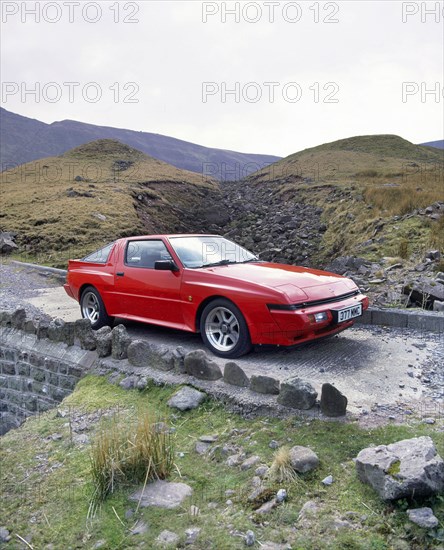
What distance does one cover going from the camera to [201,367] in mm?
5371

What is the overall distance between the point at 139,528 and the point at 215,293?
319 centimetres

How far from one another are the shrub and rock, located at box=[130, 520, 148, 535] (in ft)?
1.10

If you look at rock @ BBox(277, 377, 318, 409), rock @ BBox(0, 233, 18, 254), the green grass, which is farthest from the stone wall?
rock @ BBox(0, 233, 18, 254)

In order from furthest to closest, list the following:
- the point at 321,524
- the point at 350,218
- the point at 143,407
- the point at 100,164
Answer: the point at 100,164, the point at 350,218, the point at 143,407, the point at 321,524

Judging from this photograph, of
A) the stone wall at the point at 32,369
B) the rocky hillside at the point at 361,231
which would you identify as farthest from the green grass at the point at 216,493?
the rocky hillside at the point at 361,231

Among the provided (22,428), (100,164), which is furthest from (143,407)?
(100,164)

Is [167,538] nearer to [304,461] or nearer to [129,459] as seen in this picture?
[129,459]

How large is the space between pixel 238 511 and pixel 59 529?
119 centimetres

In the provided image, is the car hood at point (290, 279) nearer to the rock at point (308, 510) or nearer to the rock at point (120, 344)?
the rock at point (120, 344)

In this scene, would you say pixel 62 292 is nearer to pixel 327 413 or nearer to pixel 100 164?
pixel 327 413

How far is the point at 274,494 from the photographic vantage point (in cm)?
344

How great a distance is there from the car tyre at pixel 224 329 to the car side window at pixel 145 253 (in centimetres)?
125

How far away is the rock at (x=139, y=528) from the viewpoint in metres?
3.29

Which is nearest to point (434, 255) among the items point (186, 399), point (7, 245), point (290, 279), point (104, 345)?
point (290, 279)
